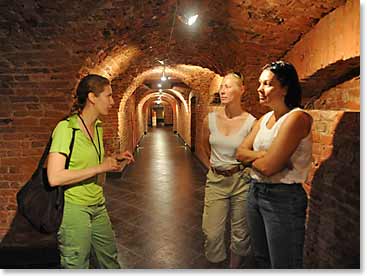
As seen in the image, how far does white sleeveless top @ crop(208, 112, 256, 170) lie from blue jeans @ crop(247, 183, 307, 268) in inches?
20.4

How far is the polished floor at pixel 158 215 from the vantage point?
3.32 metres

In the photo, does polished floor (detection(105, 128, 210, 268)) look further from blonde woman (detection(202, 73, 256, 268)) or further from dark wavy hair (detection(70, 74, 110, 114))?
Result: dark wavy hair (detection(70, 74, 110, 114))

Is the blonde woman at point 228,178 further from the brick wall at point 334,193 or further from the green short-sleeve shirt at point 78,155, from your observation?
the green short-sleeve shirt at point 78,155

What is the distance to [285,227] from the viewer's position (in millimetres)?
1786

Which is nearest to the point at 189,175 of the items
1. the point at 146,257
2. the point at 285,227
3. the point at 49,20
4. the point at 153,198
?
the point at 153,198

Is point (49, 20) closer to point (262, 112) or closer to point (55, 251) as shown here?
point (55, 251)

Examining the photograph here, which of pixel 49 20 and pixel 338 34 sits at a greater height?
pixel 49 20

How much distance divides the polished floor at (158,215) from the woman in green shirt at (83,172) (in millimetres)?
1343

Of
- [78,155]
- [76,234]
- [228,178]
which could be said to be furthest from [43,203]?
[228,178]

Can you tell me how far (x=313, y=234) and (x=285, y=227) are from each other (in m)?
1.05

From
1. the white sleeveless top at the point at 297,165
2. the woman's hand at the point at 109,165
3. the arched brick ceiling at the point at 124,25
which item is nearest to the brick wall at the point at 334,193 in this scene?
the white sleeveless top at the point at 297,165

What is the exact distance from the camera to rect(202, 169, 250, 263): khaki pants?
2404mm

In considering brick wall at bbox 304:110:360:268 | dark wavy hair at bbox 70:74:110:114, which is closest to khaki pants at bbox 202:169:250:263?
brick wall at bbox 304:110:360:268

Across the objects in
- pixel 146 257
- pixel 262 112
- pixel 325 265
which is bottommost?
pixel 146 257
